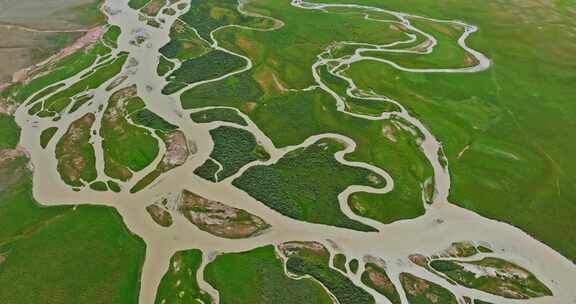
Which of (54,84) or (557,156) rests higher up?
(557,156)

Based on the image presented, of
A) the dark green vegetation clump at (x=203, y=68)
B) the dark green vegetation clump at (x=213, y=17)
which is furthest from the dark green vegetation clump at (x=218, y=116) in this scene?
the dark green vegetation clump at (x=213, y=17)

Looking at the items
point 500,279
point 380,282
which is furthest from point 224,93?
point 500,279

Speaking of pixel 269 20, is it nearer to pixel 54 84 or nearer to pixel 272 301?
pixel 54 84

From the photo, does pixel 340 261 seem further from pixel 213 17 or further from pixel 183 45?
pixel 213 17

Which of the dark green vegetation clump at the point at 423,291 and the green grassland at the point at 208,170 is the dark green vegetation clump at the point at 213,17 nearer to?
the green grassland at the point at 208,170

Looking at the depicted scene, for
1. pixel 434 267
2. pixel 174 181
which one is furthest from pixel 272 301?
pixel 174 181
